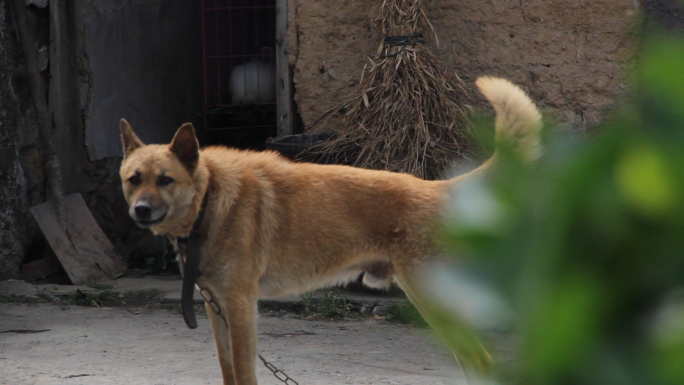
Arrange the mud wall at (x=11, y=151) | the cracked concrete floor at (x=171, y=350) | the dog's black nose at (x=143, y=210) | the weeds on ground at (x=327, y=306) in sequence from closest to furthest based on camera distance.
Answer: the dog's black nose at (x=143, y=210)
the cracked concrete floor at (x=171, y=350)
the weeds on ground at (x=327, y=306)
the mud wall at (x=11, y=151)

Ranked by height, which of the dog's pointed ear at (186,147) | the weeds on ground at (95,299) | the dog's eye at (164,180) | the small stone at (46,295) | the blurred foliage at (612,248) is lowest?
the weeds on ground at (95,299)

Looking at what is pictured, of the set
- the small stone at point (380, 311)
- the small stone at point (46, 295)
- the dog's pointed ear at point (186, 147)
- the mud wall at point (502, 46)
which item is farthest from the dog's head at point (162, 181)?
the mud wall at point (502, 46)

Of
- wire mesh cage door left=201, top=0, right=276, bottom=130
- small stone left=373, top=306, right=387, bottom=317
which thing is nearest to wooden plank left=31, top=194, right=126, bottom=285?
wire mesh cage door left=201, top=0, right=276, bottom=130

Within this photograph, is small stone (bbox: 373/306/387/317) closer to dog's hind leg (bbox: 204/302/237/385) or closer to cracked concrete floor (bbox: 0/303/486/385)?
cracked concrete floor (bbox: 0/303/486/385)

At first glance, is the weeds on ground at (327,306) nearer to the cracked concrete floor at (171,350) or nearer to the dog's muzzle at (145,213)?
the cracked concrete floor at (171,350)

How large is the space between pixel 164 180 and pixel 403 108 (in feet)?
8.66

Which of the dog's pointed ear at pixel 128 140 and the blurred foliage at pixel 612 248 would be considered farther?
the dog's pointed ear at pixel 128 140

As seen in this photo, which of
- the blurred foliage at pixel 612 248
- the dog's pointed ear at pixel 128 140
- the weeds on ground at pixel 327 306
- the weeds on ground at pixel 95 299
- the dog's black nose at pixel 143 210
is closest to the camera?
the blurred foliage at pixel 612 248

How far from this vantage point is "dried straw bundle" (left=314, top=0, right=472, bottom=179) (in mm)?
5863

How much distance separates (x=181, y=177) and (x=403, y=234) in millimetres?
1121

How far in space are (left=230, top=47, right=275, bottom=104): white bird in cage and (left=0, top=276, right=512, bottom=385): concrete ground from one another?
2.52 metres

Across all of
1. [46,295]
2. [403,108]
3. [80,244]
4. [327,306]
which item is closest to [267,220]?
[327,306]

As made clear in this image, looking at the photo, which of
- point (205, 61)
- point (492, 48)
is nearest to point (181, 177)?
point (492, 48)

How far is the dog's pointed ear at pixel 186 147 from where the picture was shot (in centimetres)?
381
